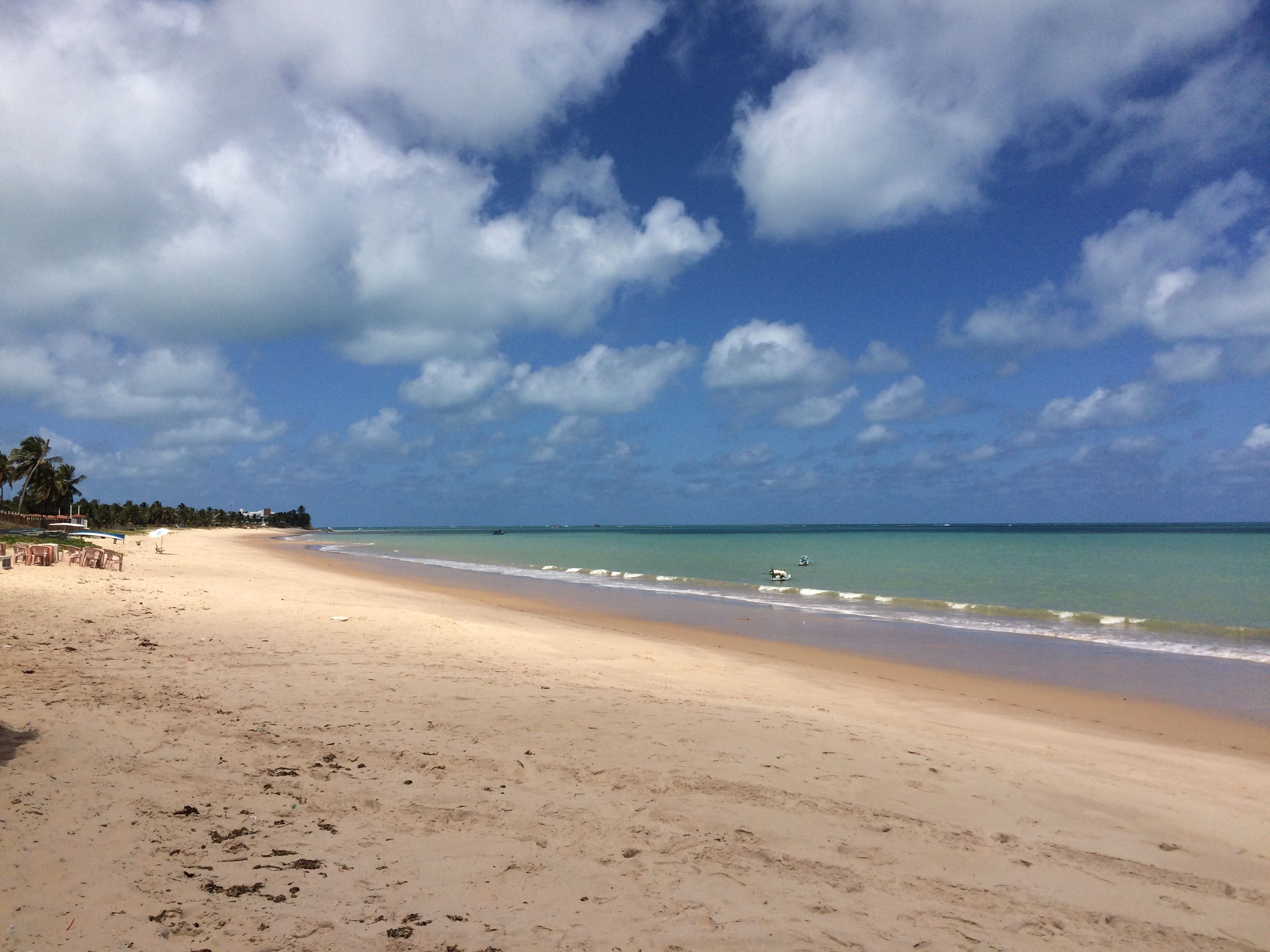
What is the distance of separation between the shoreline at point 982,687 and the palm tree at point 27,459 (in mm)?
77489

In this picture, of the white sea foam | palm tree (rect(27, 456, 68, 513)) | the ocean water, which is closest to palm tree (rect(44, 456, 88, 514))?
palm tree (rect(27, 456, 68, 513))

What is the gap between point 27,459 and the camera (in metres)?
74.1

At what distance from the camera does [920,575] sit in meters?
37.9

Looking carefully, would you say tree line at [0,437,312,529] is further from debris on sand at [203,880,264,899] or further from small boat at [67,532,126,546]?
debris on sand at [203,880,264,899]

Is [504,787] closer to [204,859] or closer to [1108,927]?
[204,859]

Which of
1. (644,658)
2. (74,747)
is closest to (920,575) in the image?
(644,658)

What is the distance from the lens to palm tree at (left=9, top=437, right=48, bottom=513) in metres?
73.2

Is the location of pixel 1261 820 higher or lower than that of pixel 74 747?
lower

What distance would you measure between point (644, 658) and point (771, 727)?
5.56m

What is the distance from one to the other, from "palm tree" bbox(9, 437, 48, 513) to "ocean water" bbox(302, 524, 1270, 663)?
30.9 meters

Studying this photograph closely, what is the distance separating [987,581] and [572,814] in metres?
34.7

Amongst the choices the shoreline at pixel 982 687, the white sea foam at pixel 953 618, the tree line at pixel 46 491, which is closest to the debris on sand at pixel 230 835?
the shoreline at pixel 982 687

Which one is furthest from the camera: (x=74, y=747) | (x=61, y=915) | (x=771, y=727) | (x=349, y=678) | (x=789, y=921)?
(x=349, y=678)

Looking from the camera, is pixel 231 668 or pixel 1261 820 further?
pixel 231 668
